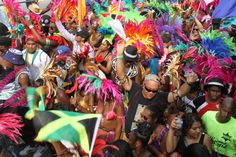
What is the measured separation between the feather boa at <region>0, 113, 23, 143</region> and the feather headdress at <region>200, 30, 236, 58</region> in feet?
10.1

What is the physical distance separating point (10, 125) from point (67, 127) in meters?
0.79

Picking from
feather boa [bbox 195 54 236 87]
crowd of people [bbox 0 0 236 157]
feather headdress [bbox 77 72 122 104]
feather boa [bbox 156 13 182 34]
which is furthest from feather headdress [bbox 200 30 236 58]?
feather headdress [bbox 77 72 122 104]

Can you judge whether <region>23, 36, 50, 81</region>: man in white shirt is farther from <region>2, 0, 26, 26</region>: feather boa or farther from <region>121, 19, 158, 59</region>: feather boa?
<region>2, 0, 26, 26</region>: feather boa

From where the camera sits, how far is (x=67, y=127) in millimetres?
2926

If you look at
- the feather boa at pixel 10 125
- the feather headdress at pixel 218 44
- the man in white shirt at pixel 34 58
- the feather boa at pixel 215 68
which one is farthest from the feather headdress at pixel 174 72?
the feather boa at pixel 10 125

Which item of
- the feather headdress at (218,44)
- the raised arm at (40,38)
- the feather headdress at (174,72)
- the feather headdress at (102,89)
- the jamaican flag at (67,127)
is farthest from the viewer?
the raised arm at (40,38)

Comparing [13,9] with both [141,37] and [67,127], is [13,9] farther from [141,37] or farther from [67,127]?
[67,127]

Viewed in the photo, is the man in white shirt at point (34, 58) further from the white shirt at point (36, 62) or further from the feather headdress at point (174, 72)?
the feather headdress at point (174, 72)

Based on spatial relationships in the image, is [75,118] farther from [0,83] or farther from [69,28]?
[69,28]

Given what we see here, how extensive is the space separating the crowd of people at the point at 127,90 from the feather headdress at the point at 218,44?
1 centimetres

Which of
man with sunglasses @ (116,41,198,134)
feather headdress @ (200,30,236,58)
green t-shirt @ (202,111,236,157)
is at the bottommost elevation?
green t-shirt @ (202,111,236,157)

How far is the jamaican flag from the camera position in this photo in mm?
2891

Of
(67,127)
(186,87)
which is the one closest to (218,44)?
(186,87)

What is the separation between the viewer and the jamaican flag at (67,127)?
2.89m
